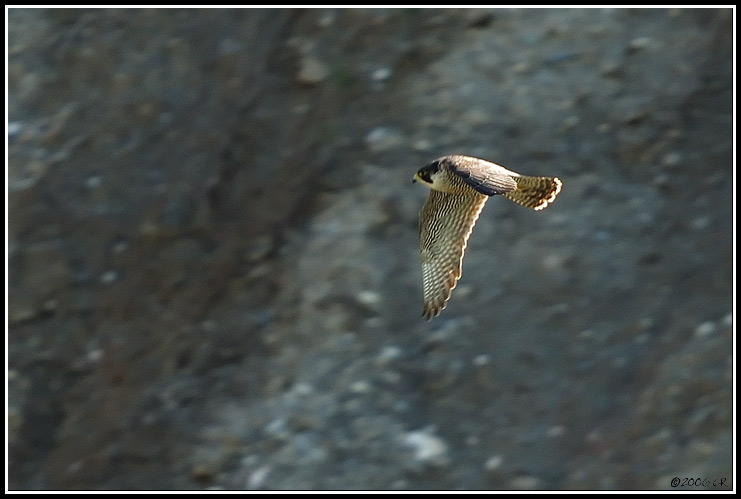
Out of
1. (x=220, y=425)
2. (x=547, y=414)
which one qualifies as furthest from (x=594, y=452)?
(x=220, y=425)

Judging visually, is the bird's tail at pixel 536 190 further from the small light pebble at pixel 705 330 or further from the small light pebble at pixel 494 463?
the small light pebble at pixel 494 463

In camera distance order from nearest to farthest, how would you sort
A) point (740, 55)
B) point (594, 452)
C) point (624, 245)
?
point (594, 452)
point (624, 245)
point (740, 55)

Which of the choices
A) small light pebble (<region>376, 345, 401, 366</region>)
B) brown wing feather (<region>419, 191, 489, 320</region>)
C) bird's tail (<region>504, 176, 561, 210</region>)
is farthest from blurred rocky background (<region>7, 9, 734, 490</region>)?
bird's tail (<region>504, 176, 561, 210</region>)

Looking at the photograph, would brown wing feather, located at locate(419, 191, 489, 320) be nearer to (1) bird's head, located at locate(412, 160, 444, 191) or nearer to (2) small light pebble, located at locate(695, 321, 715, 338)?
(1) bird's head, located at locate(412, 160, 444, 191)

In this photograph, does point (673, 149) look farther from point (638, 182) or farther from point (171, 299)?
point (171, 299)

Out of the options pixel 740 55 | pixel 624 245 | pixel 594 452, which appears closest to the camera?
pixel 594 452

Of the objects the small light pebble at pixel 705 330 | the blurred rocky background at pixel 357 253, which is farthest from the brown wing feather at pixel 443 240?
the small light pebble at pixel 705 330
